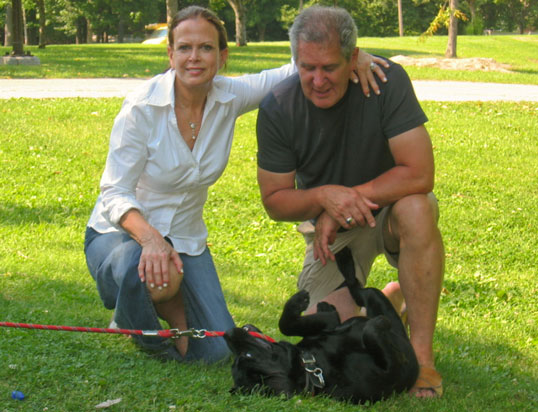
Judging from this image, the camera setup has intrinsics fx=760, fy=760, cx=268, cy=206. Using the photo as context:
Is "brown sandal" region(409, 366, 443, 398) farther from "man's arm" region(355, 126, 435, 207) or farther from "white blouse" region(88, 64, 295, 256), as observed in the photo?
"white blouse" region(88, 64, 295, 256)

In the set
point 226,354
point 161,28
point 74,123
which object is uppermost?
point 161,28

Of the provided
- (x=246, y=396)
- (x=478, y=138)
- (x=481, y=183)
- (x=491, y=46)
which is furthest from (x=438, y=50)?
(x=246, y=396)

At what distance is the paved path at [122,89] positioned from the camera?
1401cm

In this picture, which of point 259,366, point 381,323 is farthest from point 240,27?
point 259,366

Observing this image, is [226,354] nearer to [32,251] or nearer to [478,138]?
[32,251]

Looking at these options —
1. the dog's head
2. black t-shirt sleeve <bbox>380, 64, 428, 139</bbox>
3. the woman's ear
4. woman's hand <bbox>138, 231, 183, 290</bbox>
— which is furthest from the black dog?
the woman's ear

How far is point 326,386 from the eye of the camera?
10.9ft

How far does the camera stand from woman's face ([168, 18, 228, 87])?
3871 millimetres

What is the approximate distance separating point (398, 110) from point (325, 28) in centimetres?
54

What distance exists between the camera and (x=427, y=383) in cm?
352

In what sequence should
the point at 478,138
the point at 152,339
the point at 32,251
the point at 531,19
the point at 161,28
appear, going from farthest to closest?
the point at 531,19 < the point at 161,28 < the point at 478,138 < the point at 32,251 < the point at 152,339

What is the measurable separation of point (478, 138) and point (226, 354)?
24.1ft

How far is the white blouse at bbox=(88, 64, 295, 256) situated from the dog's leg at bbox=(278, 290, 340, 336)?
71 cm

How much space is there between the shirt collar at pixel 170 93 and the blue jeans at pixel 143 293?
2.33 feet
